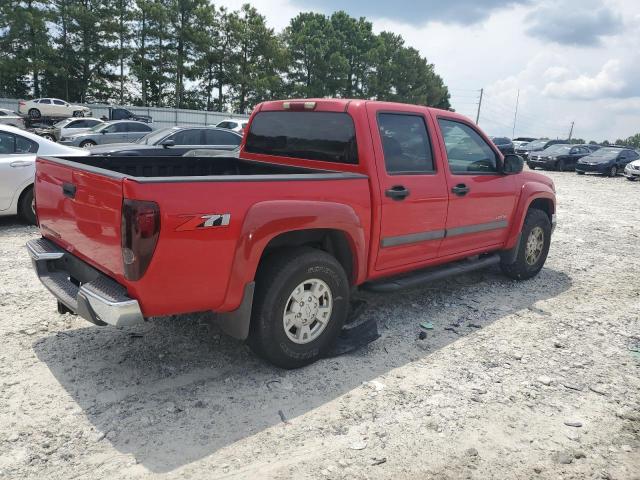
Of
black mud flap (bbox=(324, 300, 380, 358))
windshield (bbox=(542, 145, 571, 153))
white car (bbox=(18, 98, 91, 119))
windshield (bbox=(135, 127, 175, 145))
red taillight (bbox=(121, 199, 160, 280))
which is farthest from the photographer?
white car (bbox=(18, 98, 91, 119))

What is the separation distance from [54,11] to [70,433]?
46.7m

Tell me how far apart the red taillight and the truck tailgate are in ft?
0.26

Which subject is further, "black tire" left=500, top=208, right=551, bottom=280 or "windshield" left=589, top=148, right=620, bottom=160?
"windshield" left=589, top=148, right=620, bottom=160

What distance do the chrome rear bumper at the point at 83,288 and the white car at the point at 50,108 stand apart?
107 feet

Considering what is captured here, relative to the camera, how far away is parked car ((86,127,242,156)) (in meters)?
11.6

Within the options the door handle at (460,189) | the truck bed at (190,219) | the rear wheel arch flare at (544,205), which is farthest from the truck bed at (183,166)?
the rear wheel arch flare at (544,205)

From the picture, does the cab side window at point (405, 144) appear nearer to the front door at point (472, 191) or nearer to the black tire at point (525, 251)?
the front door at point (472, 191)

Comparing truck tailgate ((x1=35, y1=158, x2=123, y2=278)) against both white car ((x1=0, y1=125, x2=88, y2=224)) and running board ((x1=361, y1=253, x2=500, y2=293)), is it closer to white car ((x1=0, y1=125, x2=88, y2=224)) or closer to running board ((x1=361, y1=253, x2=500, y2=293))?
running board ((x1=361, y1=253, x2=500, y2=293))

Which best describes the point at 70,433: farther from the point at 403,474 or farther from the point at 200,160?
the point at 200,160

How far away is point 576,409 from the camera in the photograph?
345 cm

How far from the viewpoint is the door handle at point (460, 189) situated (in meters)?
4.78

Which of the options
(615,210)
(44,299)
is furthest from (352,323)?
(615,210)

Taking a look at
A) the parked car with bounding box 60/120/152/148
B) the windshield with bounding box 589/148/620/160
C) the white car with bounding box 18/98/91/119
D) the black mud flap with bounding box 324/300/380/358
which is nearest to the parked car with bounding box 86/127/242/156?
the parked car with bounding box 60/120/152/148

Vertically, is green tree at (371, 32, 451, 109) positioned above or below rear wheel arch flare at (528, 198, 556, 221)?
above
